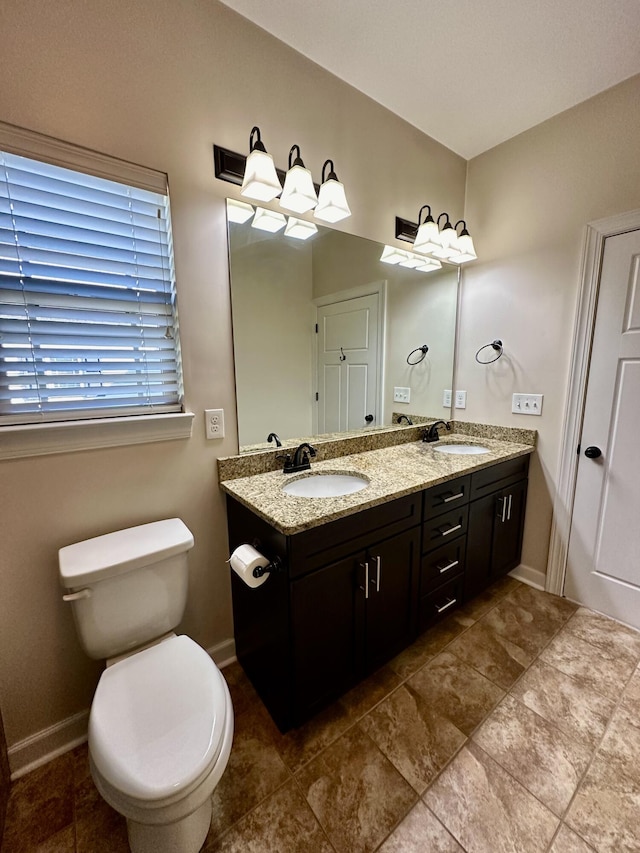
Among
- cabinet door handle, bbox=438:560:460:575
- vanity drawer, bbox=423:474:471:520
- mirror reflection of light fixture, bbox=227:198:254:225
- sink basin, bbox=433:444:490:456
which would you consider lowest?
cabinet door handle, bbox=438:560:460:575

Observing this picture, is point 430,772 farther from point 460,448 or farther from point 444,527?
point 460,448

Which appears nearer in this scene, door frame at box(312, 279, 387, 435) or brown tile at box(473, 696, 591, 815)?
brown tile at box(473, 696, 591, 815)

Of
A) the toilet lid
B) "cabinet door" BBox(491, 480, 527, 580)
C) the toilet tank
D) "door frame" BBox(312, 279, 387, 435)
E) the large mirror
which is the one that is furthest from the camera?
"cabinet door" BBox(491, 480, 527, 580)

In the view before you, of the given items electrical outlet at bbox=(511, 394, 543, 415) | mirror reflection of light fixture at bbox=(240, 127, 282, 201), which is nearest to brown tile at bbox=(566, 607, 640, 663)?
electrical outlet at bbox=(511, 394, 543, 415)

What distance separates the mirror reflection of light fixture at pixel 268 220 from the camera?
1.47 meters

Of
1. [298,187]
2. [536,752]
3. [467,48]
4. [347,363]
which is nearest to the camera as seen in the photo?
[536,752]

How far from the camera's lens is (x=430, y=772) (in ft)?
3.85

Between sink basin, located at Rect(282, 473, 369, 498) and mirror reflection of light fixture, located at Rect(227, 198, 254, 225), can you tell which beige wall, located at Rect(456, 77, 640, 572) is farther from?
mirror reflection of light fixture, located at Rect(227, 198, 254, 225)

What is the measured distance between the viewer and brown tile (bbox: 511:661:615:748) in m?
1.32

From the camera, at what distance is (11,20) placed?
96cm

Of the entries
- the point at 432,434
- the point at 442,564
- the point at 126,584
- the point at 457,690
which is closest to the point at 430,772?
the point at 457,690

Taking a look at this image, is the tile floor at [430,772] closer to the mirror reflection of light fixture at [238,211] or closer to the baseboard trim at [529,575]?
the baseboard trim at [529,575]

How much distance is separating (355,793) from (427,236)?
2394 mm

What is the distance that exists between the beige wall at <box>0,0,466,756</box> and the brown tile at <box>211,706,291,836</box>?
384mm
